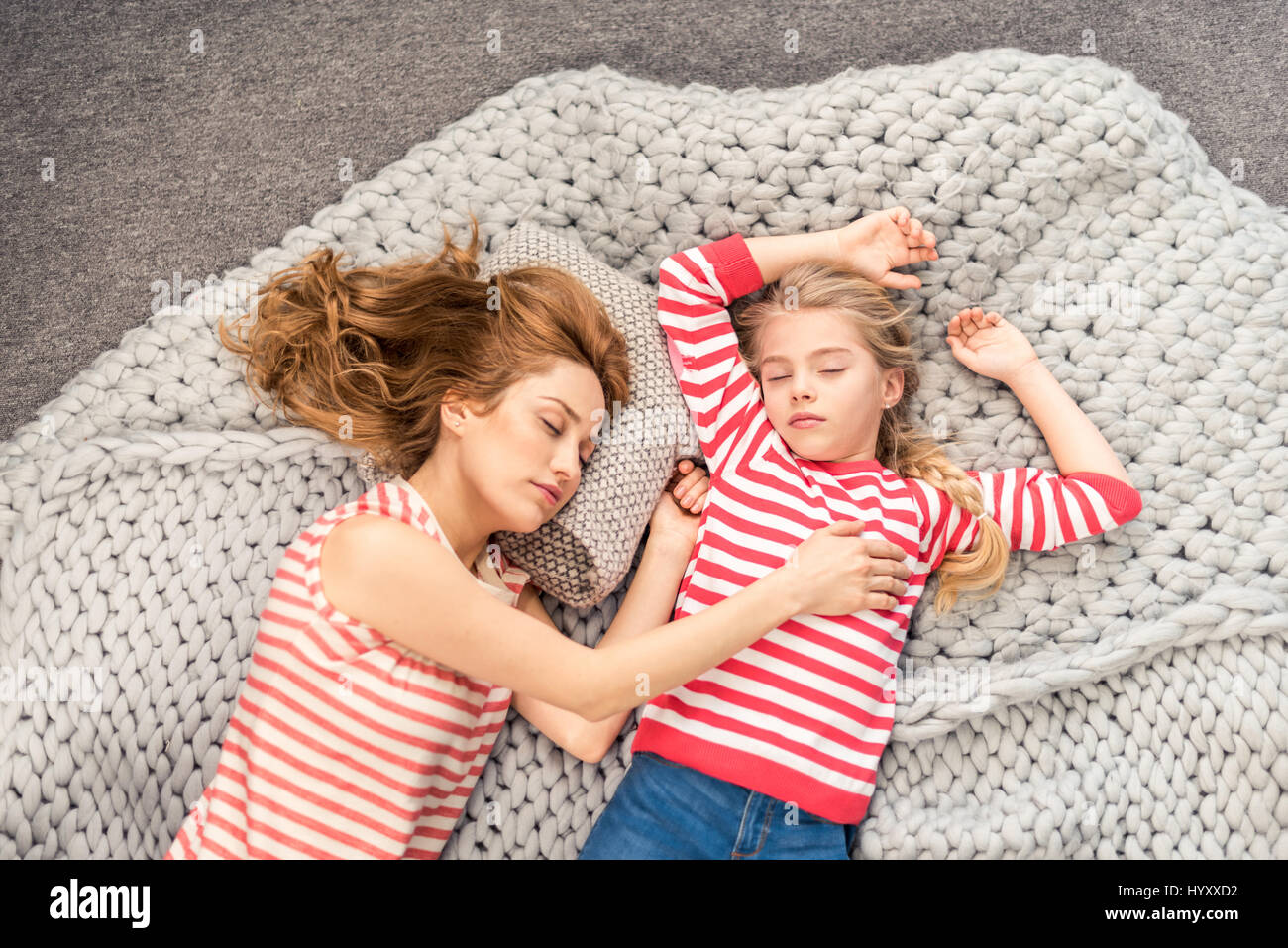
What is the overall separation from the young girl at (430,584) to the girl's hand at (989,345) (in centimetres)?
32

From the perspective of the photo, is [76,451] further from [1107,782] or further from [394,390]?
[1107,782]

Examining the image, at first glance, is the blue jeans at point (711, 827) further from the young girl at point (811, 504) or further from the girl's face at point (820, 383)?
the girl's face at point (820, 383)

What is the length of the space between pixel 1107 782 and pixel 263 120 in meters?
1.63

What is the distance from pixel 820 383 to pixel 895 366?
13 centimetres

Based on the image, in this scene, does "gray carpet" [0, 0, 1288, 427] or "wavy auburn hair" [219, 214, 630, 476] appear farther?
"gray carpet" [0, 0, 1288, 427]

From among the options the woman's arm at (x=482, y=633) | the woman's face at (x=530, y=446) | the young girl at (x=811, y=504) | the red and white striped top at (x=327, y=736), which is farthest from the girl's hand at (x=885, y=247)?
the red and white striped top at (x=327, y=736)

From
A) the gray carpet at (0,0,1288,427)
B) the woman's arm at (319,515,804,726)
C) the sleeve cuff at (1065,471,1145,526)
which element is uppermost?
the gray carpet at (0,0,1288,427)

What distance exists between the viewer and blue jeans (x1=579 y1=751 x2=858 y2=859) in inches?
44.3

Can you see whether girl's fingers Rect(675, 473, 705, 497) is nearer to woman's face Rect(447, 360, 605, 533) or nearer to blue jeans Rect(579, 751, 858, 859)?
woman's face Rect(447, 360, 605, 533)

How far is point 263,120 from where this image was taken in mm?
1526

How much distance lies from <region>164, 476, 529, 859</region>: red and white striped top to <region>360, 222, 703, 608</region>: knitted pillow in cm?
18

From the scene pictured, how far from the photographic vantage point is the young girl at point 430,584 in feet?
3.37

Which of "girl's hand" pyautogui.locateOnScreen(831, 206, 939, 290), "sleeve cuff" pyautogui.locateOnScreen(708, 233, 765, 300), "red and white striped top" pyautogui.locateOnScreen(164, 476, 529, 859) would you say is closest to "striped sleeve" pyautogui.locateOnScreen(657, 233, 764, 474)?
"sleeve cuff" pyautogui.locateOnScreen(708, 233, 765, 300)

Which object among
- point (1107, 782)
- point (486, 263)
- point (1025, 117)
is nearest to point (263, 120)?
point (486, 263)
